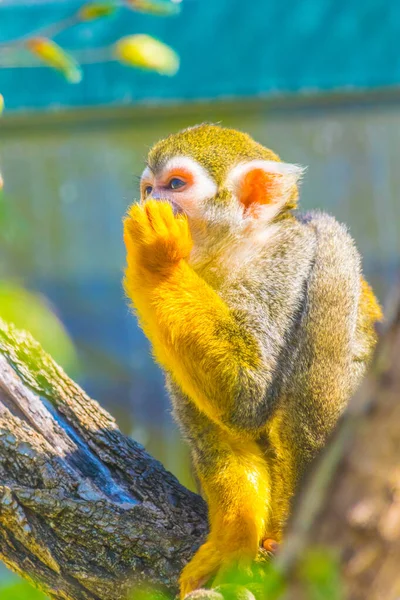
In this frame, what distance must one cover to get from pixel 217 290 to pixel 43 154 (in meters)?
6.81

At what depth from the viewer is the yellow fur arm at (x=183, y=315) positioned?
3430 mm

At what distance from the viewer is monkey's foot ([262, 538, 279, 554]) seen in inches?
139

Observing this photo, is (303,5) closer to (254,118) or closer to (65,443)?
(254,118)

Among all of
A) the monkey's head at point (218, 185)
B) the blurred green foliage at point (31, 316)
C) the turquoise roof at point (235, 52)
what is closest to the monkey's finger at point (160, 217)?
the monkey's head at point (218, 185)

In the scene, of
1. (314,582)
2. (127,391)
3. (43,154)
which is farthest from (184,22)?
(314,582)

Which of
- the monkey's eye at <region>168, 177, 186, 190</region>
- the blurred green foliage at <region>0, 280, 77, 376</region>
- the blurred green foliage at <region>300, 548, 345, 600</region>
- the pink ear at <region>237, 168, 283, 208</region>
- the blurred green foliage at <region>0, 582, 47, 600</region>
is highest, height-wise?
the pink ear at <region>237, 168, 283, 208</region>

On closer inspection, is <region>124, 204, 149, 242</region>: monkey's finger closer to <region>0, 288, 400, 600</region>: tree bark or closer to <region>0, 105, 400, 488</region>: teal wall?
<region>0, 288, 400, 600</region>: tree bark

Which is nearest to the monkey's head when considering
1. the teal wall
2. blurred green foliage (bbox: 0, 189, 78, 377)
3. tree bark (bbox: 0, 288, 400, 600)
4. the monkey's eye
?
the monkey's eye

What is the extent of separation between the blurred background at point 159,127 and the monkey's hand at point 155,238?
4.78 m

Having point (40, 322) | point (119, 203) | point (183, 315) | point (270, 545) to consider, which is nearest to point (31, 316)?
point (40, 322)

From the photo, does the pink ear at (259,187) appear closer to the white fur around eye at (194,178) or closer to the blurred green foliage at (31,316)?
the white fur around eye at (194,178)

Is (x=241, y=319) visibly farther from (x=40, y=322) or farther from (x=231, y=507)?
(x=40, y=322)

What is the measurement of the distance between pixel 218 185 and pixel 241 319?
739 millimetres

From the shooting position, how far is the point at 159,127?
9602mm
